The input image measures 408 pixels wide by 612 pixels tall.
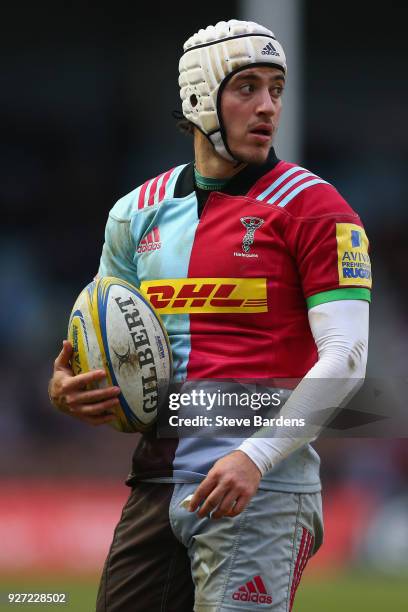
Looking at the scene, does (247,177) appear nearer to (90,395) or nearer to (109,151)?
(90,395)

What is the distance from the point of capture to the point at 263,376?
11.4ft

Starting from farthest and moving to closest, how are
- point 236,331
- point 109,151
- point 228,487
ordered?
point 109,151 < point 236,331 < point 228,487

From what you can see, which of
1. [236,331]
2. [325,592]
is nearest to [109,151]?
[325,592]

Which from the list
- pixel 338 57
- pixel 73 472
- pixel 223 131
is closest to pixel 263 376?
pixel 223 131

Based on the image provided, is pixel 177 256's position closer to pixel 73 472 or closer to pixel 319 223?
pixel 319 223

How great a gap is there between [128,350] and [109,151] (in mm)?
9769

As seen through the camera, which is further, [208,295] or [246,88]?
[246,88]

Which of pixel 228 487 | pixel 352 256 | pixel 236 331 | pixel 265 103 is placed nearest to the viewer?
pixel 228 487

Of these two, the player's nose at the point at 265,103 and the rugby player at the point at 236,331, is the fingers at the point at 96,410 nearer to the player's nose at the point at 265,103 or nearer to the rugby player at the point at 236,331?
the rugby player at the point at 236,331

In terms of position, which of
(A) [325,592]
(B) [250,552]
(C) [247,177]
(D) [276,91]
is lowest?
(A) [325,592]

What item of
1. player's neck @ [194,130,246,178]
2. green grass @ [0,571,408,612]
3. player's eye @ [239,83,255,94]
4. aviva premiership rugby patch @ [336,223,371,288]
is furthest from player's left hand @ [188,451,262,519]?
green grass @ [0,571,408,612]

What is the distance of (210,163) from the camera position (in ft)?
12.3

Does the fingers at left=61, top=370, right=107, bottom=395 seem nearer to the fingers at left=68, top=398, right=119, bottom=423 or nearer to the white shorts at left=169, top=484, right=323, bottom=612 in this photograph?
the fingers at left=68, top=398, right=119, bottom=423

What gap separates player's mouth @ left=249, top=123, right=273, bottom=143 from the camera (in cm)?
361
